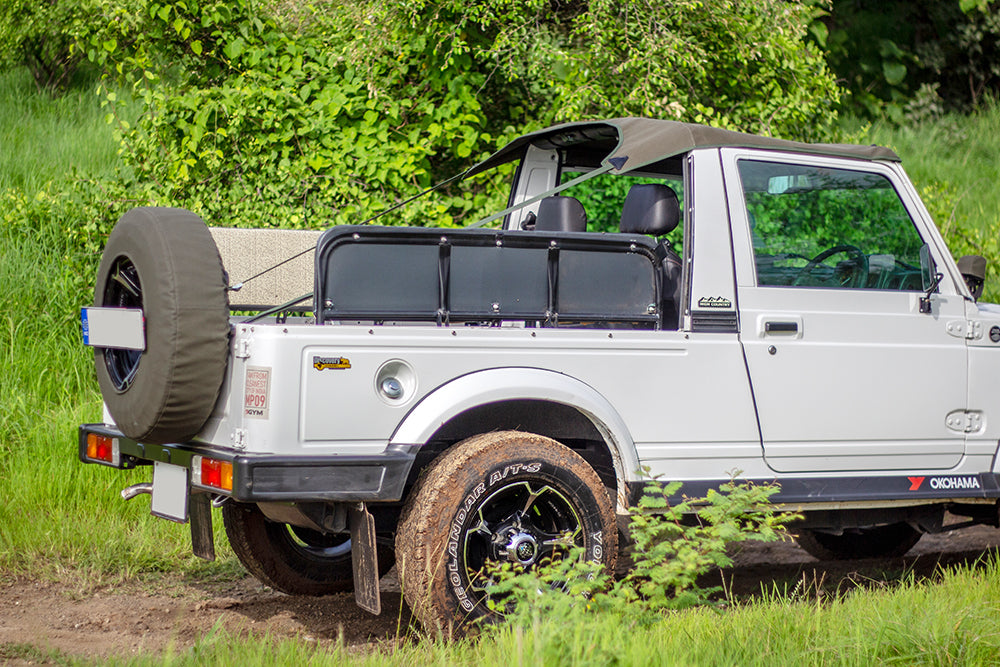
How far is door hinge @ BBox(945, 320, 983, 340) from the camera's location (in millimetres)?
4789

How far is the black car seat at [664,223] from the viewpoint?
4.55 metres

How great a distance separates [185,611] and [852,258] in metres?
3.20

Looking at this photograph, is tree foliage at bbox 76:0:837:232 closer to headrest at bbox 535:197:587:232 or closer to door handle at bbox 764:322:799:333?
headrest at bbox 535:197:587:232

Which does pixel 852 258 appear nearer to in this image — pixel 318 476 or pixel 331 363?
pixel 331 363

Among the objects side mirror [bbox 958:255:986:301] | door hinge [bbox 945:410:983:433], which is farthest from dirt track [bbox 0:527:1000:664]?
side mirror [bbox 958:255:986:301]

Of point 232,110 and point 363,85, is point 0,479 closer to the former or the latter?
point 232,110

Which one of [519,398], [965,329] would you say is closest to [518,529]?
[519,398]

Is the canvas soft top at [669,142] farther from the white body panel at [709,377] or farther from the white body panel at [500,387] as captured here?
the white body panel at [500,387]

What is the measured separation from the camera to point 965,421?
188 inches

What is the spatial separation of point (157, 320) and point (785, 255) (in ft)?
8.25

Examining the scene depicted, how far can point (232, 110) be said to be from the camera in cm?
781

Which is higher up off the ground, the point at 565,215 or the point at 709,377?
the point at 565,215

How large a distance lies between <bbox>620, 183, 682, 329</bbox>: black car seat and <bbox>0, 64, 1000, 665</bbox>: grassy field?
121 cm

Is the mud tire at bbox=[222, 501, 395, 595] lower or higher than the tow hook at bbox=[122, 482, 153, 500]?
lower
